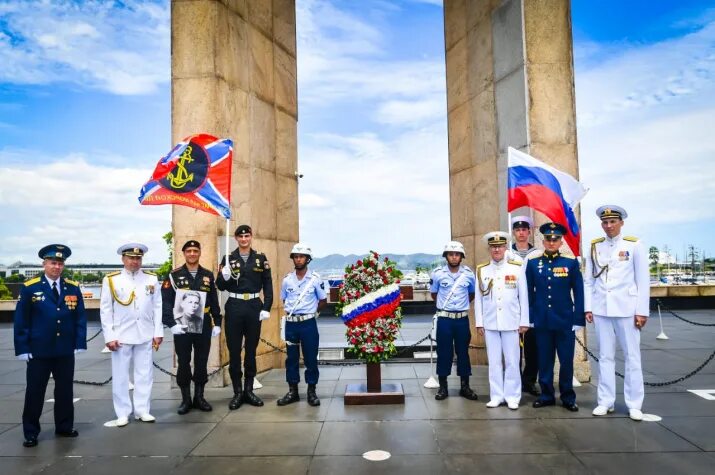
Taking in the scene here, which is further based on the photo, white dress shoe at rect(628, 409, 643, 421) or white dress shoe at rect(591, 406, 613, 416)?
white dress shoe at rect(591, 406, 613, 416)

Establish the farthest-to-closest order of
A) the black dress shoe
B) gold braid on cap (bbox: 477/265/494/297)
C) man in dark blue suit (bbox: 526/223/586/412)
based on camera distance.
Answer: gold braid on cap (bbox: 477/265/494/297) < man in dark blue suit (bbox: 526/223/586/412) < the black dress shoe

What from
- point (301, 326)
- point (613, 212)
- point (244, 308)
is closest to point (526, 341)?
point (613, 212)

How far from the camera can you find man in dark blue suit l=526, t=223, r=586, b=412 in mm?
6133

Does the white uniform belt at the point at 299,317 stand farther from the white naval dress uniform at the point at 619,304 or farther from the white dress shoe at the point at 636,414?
the white dress shoe at the point at 636,414

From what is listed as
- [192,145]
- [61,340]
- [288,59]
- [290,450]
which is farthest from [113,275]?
[288,59]

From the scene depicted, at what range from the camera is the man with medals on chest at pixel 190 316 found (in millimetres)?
6285

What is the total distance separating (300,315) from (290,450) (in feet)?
6.80

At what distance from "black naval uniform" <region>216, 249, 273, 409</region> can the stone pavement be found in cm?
45

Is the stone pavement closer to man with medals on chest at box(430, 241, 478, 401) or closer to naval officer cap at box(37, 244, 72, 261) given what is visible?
man with medals on chest at box(430, 241, 478, 401)

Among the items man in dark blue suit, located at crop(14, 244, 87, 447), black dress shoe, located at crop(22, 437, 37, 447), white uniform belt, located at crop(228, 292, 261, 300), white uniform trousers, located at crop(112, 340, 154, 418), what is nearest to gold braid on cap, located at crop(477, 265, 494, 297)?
white uniform belt, located at crop(228, 292, 261, 300)

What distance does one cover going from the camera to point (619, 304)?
5.80m

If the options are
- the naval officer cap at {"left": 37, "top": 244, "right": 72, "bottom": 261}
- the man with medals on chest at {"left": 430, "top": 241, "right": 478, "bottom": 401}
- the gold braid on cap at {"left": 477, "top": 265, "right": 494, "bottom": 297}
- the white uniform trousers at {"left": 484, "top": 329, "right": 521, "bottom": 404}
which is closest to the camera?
the naval officer cap at {"left": 37, "top": 244, "right": 72, "bottom": 261}

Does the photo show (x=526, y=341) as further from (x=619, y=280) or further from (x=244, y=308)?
(x=244, y=308)

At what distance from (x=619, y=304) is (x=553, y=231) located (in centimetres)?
109
